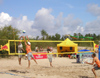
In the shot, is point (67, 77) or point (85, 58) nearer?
point (67, 77)

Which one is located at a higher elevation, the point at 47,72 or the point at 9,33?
the point at 9,33

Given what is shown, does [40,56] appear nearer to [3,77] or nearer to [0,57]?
[0,57]

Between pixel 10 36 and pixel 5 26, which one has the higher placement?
pixel 5 26

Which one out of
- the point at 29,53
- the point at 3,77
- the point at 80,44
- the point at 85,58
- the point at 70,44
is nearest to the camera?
the point at 3,77

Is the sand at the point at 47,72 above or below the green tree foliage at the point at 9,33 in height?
below

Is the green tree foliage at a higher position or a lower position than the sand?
higher

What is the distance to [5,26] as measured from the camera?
568 inches

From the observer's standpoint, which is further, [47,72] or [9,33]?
[9,33]

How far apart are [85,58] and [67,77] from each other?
511cm

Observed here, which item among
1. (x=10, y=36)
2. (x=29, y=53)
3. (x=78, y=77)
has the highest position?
(x=10, y=36)

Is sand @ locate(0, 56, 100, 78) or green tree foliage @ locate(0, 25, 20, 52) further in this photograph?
green tree foliage @ locate(0, 25, 20, 52)

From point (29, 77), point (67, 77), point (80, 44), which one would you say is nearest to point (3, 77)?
point (29, 77)

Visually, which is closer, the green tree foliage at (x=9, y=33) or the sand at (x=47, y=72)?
the sand at (x=47, y=72)

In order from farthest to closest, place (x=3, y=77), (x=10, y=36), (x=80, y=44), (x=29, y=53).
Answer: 1. (x=80, y=44)
2. (x=10, y=36)
3. (x=29, y=53)
4. (x=3, y=77)
